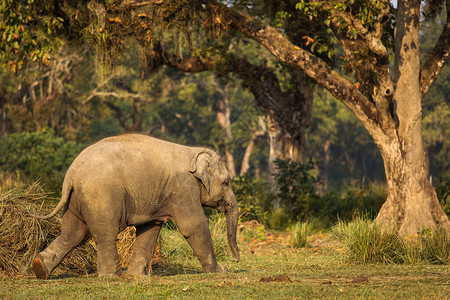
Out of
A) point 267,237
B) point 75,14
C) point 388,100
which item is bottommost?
point 267,237

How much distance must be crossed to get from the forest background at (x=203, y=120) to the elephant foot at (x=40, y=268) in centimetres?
362

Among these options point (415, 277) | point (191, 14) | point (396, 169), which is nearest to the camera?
point (415, 277)

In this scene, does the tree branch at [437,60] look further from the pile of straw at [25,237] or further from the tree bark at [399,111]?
the pile of straw at [25,237]

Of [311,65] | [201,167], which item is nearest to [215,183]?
[201,167]

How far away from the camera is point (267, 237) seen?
16.0m

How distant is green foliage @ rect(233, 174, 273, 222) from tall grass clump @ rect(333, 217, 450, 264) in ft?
20.7

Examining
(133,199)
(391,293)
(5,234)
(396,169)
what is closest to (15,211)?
(5,234)

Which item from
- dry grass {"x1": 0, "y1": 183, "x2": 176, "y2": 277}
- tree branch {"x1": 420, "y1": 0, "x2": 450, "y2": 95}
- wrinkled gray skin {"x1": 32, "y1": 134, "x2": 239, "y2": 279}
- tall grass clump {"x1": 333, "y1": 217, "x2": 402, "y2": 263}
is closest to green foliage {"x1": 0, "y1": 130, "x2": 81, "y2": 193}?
dry grass {"x1": 0, "y1": 183, "x2": 176, "y2": 277}

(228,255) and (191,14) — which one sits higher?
(191,14)

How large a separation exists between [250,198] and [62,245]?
9829 mm

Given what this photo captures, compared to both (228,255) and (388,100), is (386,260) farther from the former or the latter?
(388,100)

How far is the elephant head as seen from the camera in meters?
9.38

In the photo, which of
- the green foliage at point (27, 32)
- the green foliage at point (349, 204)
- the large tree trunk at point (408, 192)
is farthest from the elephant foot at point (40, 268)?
the green foliage at point (349, 204)

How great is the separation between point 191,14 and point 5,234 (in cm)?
715
